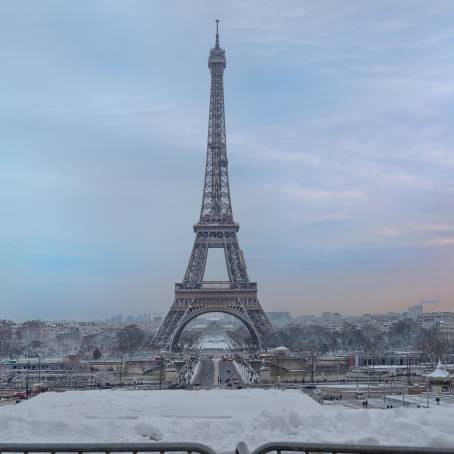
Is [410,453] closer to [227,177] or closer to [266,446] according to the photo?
[266,446]

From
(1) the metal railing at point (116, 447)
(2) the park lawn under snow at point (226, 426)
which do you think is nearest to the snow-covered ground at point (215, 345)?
(2) the park lawn under snow at point (226, 426)

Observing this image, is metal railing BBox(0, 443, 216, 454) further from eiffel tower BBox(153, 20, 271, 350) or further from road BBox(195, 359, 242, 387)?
eiffel tower BBox(153, 20, 271, 350)

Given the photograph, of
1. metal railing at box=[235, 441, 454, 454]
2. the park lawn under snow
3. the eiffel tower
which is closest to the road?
the eiffel tower

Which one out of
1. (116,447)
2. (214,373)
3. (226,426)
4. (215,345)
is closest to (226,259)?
(214,373)

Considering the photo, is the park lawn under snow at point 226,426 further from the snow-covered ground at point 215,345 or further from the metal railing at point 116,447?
the snow-covered ground at point 215,345

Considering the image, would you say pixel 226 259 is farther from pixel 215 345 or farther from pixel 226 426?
pixel 226 426
